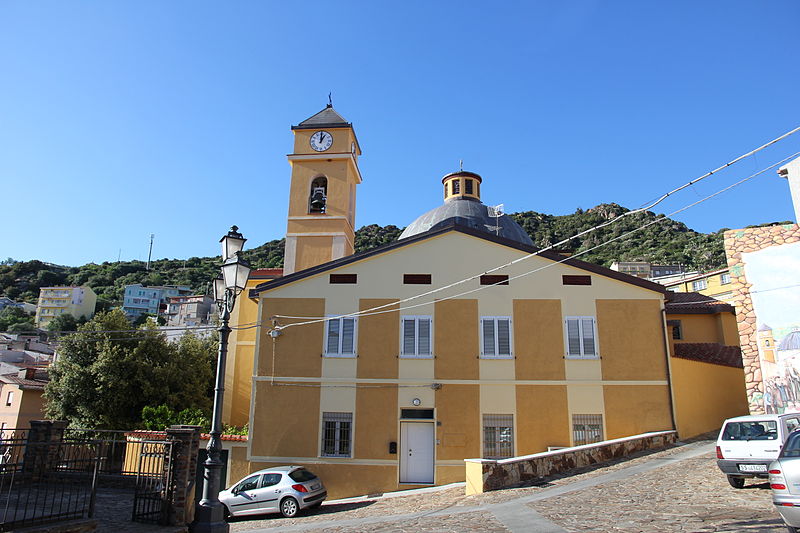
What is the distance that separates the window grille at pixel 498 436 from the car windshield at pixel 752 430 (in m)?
7.52

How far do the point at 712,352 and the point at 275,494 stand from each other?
20343mm

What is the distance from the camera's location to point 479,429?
18453 mm

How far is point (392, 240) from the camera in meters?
75.3

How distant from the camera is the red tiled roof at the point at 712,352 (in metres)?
22.9

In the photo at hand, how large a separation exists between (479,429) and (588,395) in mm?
3865

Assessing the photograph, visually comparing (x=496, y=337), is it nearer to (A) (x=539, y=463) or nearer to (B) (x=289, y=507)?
(A) (x=539, y=463)

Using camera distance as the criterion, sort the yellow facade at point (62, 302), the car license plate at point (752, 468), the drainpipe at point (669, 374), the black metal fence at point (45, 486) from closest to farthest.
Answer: the black metal fence at point (45, 486) < the car license plate at point (752, 468) < the drainpipe at point (669, 374) < the yellow facade at point (62, 302)

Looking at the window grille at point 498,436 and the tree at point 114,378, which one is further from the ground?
the tree at point 114,378

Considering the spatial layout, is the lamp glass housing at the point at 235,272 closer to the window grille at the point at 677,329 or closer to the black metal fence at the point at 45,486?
the black metal fence at the point at 45,486

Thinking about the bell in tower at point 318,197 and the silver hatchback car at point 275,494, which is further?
the bell in tower at point 318,197

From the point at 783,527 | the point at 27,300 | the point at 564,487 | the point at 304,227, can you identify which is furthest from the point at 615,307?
the point at 27,300

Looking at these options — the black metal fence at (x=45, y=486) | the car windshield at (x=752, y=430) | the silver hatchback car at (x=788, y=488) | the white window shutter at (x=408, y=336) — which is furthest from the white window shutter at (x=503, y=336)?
the black metal fence at (x=45, y=486)

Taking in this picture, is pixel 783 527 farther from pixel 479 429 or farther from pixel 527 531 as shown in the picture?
pixel 479 429

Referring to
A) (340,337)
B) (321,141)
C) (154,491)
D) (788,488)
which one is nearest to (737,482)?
(788,488)
